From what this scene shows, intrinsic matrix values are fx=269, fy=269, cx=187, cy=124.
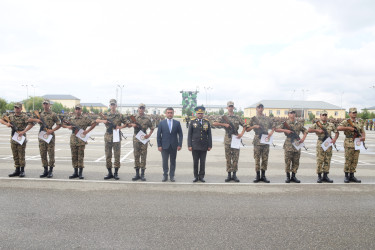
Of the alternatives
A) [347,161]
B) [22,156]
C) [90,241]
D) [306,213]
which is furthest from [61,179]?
[347,161]

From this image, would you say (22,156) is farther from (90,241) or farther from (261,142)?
(261,142)

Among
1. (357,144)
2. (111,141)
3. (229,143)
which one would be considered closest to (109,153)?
(111,141)

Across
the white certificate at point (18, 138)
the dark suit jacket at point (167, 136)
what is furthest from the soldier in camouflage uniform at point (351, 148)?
the white certificate at point (18, 138)

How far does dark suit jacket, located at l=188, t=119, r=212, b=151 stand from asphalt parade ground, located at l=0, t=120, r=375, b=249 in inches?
37.2

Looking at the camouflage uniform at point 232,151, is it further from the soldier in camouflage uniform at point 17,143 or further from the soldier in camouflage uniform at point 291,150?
the soldier in camouflage uniform at point 17,143

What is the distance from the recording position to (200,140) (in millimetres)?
7012

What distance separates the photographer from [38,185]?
6.33 m

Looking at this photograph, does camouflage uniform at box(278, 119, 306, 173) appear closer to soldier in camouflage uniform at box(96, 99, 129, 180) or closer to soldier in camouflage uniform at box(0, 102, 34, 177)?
soldier in camouflage uniform at box(96, 99, 129, 180)

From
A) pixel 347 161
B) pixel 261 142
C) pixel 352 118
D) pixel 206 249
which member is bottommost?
pixel 206 249

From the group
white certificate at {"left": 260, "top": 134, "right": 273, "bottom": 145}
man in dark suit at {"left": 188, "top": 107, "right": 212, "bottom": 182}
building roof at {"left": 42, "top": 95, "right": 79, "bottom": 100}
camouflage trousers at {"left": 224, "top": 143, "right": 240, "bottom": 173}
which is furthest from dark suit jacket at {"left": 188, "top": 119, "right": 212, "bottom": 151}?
building roof at {"left": 42, "top": 95, "right": 79, "bottom": 100}

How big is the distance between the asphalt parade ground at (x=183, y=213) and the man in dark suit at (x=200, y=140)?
42cm

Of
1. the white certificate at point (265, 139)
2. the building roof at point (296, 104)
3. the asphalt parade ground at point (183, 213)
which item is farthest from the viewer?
the building roof at point (296, 104)

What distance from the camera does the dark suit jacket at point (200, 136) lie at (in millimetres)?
7012

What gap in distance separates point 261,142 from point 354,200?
2405 millimetres
